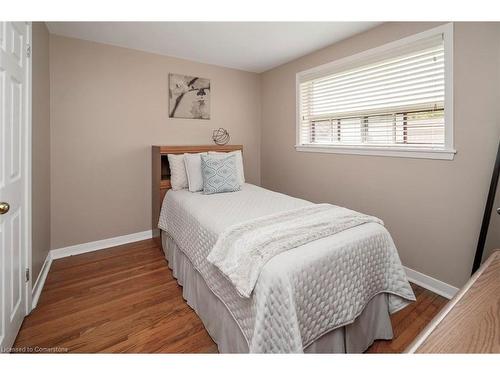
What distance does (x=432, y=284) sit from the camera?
2262 mm

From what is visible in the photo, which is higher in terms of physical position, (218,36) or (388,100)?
(218,36)

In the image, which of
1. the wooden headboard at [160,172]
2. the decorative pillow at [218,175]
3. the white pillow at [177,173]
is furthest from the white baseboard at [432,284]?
the wooden headboard at [160,172]

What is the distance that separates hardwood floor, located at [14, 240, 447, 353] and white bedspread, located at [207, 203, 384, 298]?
1.94ft

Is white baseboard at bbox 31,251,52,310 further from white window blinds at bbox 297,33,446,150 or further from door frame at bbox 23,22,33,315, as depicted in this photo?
white window blinds at bbox 297,33,446,150

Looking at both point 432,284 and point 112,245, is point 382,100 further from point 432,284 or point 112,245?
point 112,245

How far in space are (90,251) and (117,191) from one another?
2.38ft

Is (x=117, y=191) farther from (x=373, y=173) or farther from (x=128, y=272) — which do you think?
(x=373, y=173)

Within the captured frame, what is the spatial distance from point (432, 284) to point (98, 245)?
11.1ft

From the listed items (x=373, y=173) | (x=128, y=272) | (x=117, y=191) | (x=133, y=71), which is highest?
(x=133, y=71)

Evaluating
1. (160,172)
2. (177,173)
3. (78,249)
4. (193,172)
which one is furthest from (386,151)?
(78,249)

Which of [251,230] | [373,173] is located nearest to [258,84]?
[373,173]

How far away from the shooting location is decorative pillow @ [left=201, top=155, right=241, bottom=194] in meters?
2.82

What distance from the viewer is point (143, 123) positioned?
323 cm
